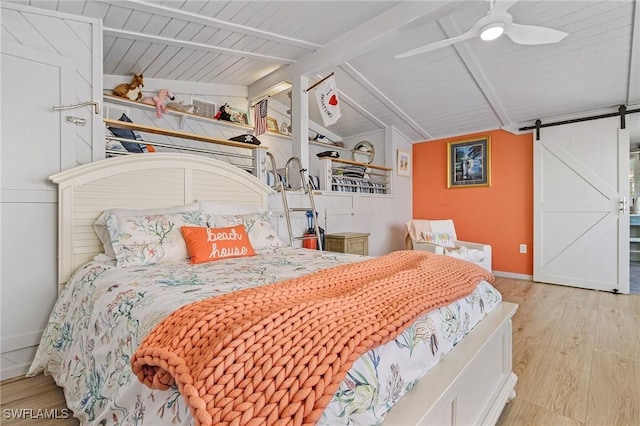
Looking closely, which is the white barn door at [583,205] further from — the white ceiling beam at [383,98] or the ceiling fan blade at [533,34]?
the ceiling fan blade at [533,34]

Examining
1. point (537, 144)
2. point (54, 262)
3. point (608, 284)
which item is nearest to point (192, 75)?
point (54, 262)

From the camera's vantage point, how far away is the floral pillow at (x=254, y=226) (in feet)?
7.32

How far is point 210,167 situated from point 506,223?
3.95 meters

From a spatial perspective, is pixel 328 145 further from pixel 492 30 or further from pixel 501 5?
pixel 501 5

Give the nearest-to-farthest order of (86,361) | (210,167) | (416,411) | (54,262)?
(416,411), (86,361), (54,262), (210,167)

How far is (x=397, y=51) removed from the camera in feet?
10.1

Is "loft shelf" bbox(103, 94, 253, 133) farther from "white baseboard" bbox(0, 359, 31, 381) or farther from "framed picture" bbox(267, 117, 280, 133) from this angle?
"white baseboard" bbox(0, 359, 31, 381)

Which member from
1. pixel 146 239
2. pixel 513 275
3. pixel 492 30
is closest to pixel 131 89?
pixel 146 239

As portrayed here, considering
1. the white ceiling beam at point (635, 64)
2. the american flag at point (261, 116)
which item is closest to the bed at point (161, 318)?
the american flag at point (261, 116)

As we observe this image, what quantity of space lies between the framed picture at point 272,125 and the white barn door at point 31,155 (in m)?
2.30

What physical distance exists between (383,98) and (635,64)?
2344 millimetres

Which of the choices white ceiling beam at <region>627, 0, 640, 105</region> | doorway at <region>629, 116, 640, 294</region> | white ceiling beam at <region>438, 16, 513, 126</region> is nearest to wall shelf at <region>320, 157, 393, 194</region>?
white ceiling beam at <region>438, 16, 513, 126</region>

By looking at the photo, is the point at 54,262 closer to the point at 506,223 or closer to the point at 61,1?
the point at 61,1

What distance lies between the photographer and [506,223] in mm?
4230
